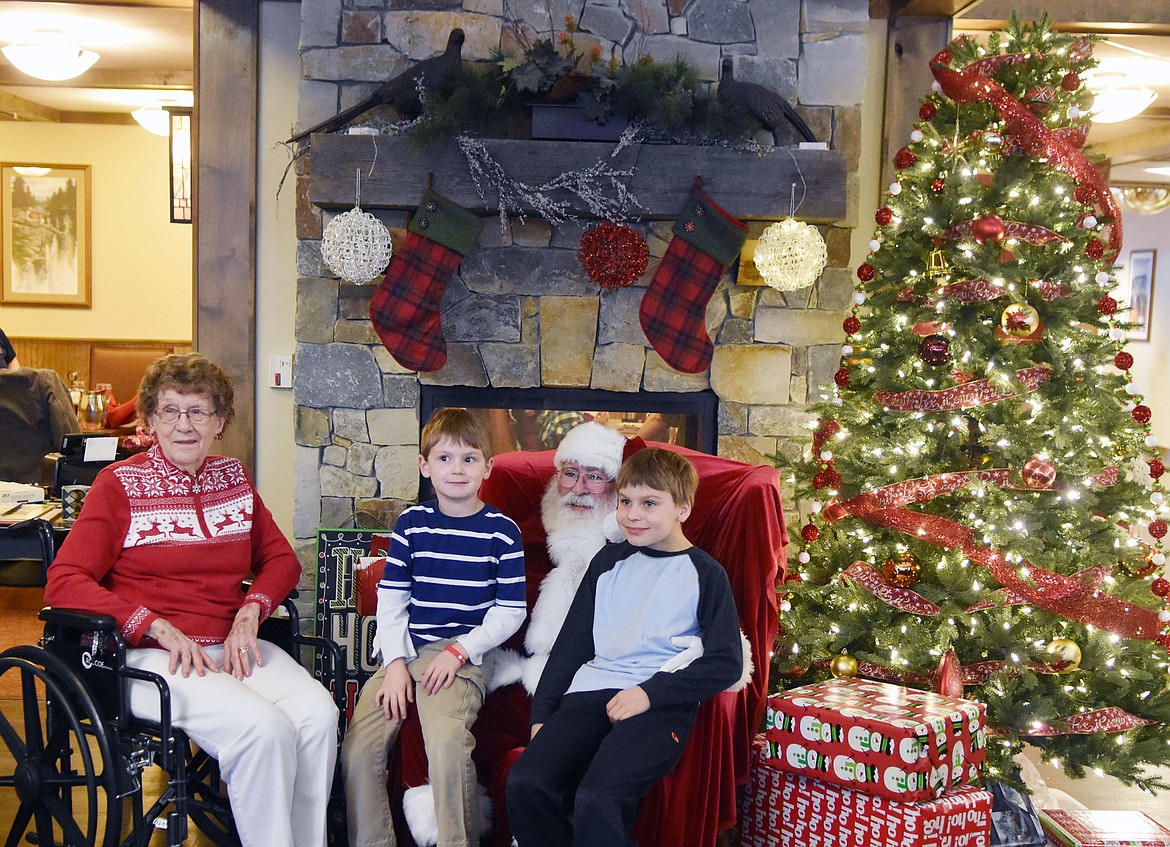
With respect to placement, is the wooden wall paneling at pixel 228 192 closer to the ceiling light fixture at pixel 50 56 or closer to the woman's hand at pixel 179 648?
the ceiling light fixture at pixel 50 56

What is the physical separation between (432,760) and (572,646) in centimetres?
37

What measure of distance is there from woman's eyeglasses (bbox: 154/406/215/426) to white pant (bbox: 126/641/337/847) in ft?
1.63

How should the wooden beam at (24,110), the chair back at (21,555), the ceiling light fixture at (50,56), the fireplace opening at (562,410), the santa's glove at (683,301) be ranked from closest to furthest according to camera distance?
the chair back at (21,555)
the santa's glove at (683,301)
the fireplace opening at (562,410)
the ceiling light fixture at (50,56)
the wooden beam at (24,110)

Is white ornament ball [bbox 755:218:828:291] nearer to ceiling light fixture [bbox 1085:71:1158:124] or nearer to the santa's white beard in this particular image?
the santa's white beard

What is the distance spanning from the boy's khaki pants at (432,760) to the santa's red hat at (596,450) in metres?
0.55

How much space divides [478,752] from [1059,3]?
10.3ft

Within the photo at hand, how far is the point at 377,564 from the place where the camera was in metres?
3.13

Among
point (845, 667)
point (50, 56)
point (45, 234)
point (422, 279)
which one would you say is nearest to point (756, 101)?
point (422, 279)

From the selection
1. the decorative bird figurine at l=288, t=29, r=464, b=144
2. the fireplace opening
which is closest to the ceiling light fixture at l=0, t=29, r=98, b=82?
the decorative bird figurine at l=288, t=29, r=464, b=144

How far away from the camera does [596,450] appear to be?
8.52 ft

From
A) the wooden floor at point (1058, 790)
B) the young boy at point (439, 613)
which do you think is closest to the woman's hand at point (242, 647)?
the young boy at point (439, 613)

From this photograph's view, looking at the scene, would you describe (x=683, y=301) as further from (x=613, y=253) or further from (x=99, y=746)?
(x=99, y=746)

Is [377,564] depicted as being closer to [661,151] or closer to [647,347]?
[647,347]

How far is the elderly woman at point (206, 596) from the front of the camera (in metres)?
2.15
